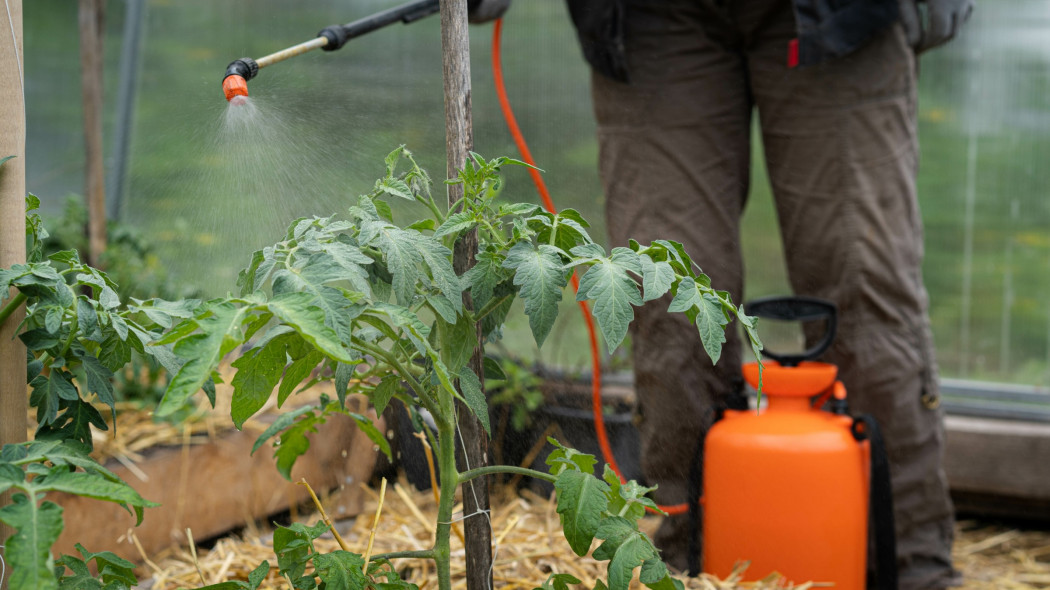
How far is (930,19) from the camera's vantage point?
1.66 m

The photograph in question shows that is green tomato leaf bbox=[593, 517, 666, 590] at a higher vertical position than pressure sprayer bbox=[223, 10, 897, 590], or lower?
higher

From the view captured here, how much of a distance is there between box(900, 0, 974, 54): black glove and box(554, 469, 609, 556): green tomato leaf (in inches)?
47.0

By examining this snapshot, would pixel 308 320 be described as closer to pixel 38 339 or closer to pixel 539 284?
pixel 539 284

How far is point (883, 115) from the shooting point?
1670 millimetres

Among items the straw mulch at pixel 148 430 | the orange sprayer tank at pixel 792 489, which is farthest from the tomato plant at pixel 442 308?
the straw mulch at pixel 148 430

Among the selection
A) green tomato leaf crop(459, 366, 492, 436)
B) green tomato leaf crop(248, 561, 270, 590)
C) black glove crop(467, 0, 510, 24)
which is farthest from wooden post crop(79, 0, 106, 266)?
green tomato leaf crop(459, 366, 492, 436)

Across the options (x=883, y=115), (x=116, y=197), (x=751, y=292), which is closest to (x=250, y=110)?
(x=883, y=115)

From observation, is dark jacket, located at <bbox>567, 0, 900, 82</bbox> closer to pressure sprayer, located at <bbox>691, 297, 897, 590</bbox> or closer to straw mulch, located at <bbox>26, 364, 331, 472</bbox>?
pressure sprayer, located at <bbox>691, 297, 897, 590</bbox>

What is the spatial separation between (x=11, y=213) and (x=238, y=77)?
0.29m

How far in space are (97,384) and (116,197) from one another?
9.04 feet

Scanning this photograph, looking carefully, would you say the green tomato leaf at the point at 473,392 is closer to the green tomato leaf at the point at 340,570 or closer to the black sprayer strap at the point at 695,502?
the green tomato leaf at the point at 340,570

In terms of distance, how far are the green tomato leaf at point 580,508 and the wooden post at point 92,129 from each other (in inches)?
74.1

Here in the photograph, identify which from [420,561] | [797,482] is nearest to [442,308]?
[420,561]

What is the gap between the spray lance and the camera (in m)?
1.03
